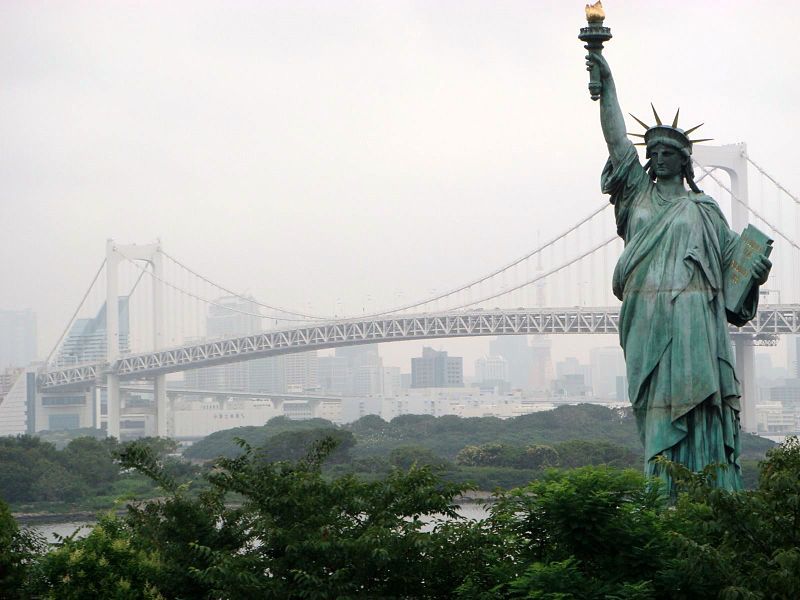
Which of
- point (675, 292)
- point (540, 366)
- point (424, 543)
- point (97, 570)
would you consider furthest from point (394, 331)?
point (540, 366)

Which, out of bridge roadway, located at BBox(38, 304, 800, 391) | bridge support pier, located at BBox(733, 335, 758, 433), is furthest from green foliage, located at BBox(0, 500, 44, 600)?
bridge support pier, located at BBox(733, 335, 758, 433)

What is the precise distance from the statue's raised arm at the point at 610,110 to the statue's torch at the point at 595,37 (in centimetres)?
3

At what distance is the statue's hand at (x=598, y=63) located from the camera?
1002cm

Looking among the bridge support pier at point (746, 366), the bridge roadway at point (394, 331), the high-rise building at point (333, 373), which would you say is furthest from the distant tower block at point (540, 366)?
the bridge support pier at point (746, 366)

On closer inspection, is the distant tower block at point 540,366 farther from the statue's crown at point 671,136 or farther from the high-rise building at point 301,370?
the statue's crown at point 671,136

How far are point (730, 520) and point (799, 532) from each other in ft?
1.27

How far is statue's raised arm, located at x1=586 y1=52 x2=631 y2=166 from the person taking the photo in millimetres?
10047

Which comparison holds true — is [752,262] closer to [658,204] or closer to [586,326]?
[658,204]

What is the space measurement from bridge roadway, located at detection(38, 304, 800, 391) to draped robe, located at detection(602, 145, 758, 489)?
36.7 metres

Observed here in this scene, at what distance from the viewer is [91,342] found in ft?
281

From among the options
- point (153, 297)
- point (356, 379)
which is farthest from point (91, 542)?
point (356, 379)

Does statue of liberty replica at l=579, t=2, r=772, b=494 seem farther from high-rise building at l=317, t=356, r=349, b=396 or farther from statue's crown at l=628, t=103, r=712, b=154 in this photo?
high-rise building at l=317, t=356, r=349, b=396

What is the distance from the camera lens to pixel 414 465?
34.3ft

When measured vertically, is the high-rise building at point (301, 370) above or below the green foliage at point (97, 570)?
above
